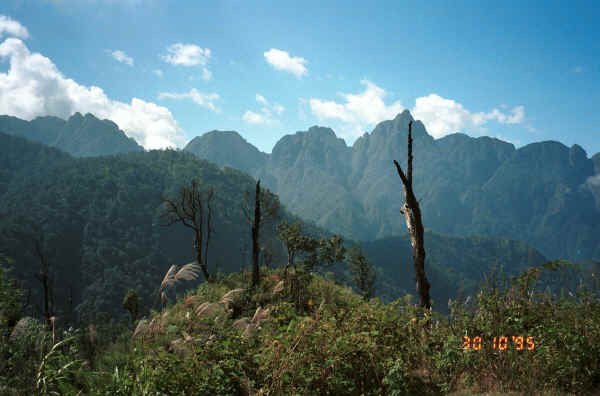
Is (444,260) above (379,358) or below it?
below

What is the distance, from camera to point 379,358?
390cm

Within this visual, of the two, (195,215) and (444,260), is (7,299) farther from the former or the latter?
(444,260)

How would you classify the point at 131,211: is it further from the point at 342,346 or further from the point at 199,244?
the point at 342,346

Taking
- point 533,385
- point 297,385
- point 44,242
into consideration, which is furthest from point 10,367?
point 44,242

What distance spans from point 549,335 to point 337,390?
8.23 feet

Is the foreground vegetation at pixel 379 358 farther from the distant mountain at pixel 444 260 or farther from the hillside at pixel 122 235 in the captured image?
the distant mountain at pixel 444 260

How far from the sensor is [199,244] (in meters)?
17.4

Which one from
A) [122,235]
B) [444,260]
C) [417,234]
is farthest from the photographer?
[444,260]
